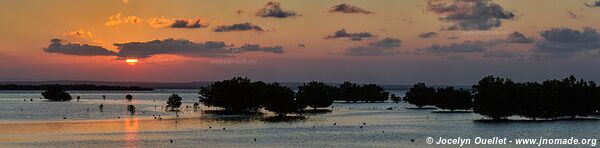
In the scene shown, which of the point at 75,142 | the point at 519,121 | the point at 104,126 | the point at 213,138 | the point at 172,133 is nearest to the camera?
the point at 75,142

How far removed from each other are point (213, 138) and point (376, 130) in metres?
26.5

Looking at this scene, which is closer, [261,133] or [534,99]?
[261,133]

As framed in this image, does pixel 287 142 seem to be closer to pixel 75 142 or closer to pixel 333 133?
pixel 333 133

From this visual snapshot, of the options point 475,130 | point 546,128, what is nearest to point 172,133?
point 475,130

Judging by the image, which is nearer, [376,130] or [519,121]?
[376,130]

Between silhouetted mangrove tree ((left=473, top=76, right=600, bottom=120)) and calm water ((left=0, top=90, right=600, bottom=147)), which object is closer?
calm water ((left=0, top=90, right=600, bottom=147))

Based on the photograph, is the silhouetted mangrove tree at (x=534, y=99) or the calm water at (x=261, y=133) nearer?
the calm water at (x=261, y=133)

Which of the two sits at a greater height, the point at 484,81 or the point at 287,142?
the point at 484,81

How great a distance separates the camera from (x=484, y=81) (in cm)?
14550

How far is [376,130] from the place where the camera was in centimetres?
11419

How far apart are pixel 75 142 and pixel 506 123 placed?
71082 mm

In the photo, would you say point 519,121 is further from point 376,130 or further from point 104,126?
point 104,126

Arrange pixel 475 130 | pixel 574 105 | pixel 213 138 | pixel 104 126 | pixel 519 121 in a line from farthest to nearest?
pixel 574 105 → pixel 519 121 → pixel 104 126 → pixel 475 130 → pixel 213 138

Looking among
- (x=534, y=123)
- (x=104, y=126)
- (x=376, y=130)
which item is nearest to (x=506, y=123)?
(x=534, y=123)
